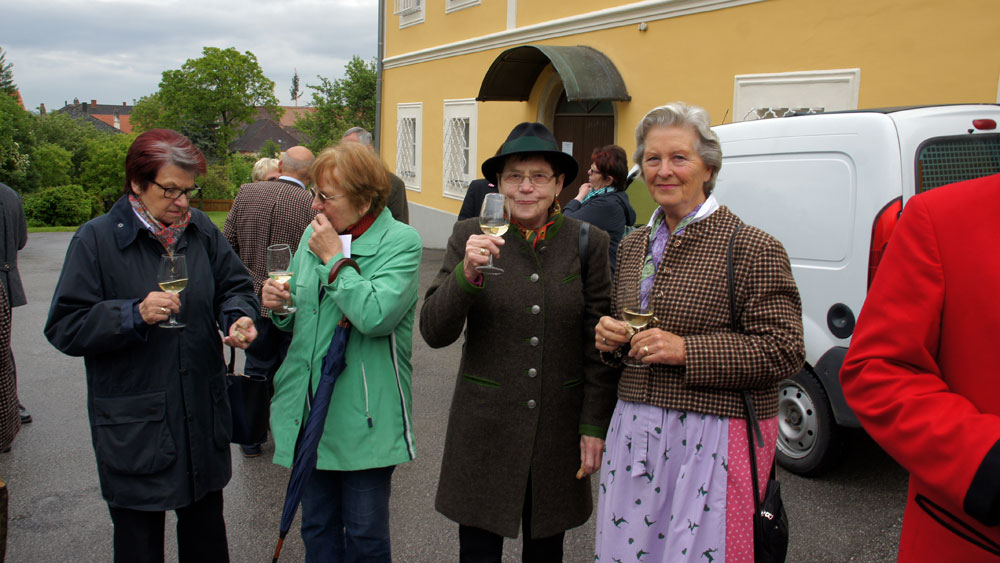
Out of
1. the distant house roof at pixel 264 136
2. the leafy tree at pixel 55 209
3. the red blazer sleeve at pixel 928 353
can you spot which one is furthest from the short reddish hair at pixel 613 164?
the distant house roof at pixel 264 136

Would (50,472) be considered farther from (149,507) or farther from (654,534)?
(654,534)

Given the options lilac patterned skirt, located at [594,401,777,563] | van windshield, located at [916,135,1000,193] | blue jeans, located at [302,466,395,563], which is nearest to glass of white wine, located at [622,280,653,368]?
lilac patterned skirt, located at [594,401,777,563]

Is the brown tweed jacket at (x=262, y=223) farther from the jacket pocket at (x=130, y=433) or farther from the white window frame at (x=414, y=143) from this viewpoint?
the white window frame at (x=414, y=143)

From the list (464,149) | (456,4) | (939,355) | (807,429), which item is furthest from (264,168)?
(456,4)

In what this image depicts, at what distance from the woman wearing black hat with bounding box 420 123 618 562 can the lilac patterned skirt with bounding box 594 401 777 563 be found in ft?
0.62

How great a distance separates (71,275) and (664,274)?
6.51 ft

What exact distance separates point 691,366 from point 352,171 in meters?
1.37

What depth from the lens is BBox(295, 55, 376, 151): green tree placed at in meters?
25.1

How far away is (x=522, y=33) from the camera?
39.9ft

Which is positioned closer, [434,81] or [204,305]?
[204,305]

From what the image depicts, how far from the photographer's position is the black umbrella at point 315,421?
2.58 metres

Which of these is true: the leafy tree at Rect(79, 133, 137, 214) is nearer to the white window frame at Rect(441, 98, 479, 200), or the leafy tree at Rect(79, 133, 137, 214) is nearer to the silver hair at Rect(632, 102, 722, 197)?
the white window frame at Rect(441, 98, 479, 200)

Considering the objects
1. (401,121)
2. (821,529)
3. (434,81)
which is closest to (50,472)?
(821,529)

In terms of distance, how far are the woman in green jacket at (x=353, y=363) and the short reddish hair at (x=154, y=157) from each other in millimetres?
459
